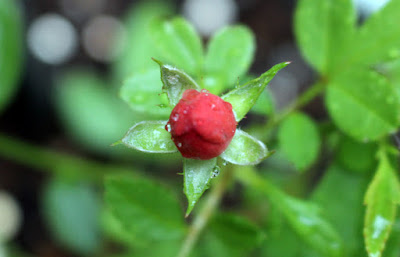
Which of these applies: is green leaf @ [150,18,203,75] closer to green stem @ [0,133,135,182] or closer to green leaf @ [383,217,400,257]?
green leaf @ [383,217,400,257]

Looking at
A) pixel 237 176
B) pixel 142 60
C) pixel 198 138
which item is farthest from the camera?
pixel 142 60

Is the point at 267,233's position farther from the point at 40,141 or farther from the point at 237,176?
the point at 40,141

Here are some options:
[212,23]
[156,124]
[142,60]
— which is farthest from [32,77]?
[156,124]

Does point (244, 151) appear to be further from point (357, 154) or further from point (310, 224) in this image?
point (357, 154)

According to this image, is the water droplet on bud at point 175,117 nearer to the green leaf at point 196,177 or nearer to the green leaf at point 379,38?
the green leaf at point 196,177

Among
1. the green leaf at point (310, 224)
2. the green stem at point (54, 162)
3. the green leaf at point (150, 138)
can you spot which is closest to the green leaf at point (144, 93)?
the green leaf at point (150, 138)

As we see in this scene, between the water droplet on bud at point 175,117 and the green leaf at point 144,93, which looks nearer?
the water droplet on bud at point 175,117

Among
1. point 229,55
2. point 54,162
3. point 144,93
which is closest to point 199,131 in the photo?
point 144,93
